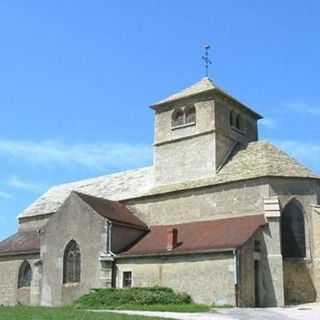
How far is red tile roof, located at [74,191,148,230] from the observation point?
34.5 m

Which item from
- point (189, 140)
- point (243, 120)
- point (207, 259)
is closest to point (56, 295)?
point (207, 259)

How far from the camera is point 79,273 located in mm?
34125

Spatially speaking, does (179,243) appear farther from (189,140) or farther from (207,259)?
(189,140)

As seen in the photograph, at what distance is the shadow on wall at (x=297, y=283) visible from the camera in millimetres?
30516

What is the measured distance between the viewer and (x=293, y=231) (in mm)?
31672

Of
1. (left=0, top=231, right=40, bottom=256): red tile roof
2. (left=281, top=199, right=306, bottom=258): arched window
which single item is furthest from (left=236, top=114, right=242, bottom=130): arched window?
(left=0, top=231, right=40, bottom=256): red tile roof

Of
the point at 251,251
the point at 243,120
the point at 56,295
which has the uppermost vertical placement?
the point at 243,120

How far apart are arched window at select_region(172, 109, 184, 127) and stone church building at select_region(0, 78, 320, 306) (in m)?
0.16

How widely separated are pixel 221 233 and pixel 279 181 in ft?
15.9

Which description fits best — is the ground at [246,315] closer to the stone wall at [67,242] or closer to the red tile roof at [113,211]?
the stone wall at [67,242]

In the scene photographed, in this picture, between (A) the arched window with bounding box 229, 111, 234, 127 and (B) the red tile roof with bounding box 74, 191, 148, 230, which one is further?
(A) the arched window with bounding box 229, 111, 234, 127

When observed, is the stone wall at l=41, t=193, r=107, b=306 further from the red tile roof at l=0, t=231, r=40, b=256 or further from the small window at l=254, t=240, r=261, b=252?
the small window at l=254, t=240, r=261, b=252

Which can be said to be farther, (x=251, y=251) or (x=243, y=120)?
(x=243, y=120)

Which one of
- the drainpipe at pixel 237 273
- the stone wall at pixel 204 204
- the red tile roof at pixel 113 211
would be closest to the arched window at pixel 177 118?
the stone wall at pixel 204 204
